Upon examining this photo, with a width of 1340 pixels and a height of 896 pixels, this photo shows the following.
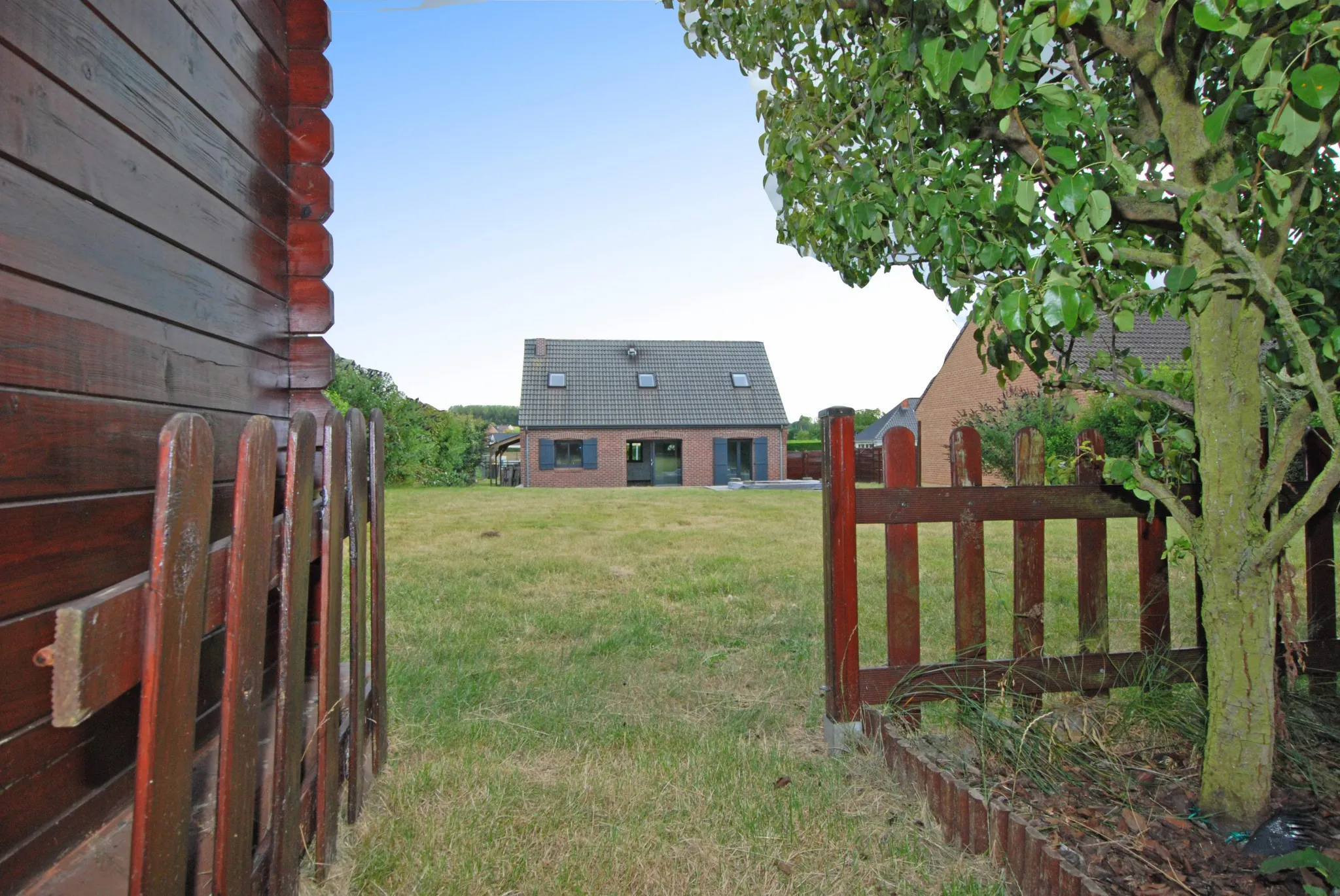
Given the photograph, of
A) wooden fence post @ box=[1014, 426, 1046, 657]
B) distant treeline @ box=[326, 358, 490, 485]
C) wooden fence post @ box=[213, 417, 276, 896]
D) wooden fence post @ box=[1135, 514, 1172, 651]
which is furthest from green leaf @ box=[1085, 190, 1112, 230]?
distant treeline @ box=[326, 358, 490, 485]

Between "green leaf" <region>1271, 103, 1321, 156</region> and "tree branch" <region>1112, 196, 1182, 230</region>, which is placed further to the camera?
"tree branch" <region>1112, 196, 1182, 230</region>

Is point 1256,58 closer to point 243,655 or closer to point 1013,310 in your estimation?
point 1013,310

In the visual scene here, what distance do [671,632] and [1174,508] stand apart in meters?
3.27

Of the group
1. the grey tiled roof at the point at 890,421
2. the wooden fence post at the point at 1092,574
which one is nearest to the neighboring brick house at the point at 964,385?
the grey tiled roof at the point at 890,421

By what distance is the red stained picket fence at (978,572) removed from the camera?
287 centimetres

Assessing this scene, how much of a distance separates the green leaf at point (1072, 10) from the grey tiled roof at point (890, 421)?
111 feet

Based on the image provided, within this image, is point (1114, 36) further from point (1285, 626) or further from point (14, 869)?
point (14, 869)

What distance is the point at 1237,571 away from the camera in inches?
80.6

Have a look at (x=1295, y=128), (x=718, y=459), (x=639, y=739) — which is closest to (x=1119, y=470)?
(x=1295, y=128)

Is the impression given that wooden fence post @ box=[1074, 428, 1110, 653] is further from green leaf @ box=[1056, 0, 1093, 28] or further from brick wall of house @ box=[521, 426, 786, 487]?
brick wall of house @ box=[521, 426, 786, 487]

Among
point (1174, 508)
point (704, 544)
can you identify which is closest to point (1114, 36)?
point (1174, 508)

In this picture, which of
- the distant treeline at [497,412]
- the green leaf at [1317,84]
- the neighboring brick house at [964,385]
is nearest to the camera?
the green leaf at [1317,84]

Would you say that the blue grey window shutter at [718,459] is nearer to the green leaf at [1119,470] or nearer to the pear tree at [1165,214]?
the pear tree at [1165,214]

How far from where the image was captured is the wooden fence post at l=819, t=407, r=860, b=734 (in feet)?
9.43
